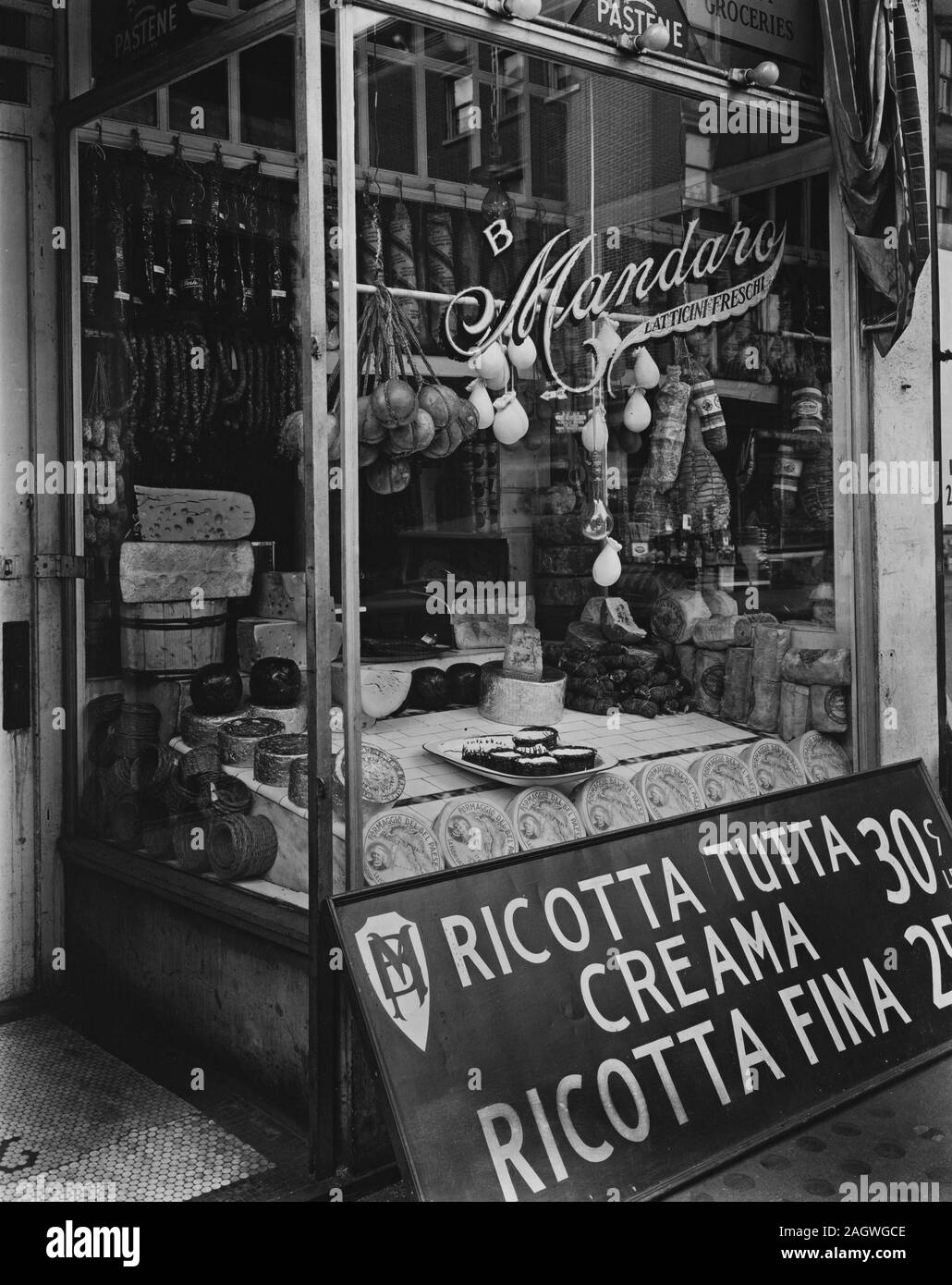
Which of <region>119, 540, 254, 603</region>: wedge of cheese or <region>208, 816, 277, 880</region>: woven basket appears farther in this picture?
<region>119, 540, 254, 603</region>: wedge of cheese

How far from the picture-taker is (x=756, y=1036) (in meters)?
3.60

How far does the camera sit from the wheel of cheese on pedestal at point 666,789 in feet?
14.3

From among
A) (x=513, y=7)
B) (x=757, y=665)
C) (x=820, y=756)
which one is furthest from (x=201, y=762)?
(x=513, y=7)

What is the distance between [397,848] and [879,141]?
3.19 meters

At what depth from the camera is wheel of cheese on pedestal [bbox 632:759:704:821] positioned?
4.36 m

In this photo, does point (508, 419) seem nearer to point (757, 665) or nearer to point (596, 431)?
point (596, 431)

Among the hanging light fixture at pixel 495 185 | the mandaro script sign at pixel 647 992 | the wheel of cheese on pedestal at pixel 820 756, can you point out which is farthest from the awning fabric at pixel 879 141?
the mandaro script sign at pixel 647 992

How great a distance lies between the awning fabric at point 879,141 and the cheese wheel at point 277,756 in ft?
9.10

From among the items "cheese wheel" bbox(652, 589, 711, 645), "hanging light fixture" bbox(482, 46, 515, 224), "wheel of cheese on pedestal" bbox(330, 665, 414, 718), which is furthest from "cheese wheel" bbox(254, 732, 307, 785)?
"hanging light fixture" bbox(482, 46, 515, 224)

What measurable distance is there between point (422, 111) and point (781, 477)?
6.96 feet

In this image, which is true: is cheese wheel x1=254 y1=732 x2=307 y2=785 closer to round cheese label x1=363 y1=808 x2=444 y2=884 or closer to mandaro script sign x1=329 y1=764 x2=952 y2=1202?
round cheese label x1=363 y1=808 x2=444 y2=884

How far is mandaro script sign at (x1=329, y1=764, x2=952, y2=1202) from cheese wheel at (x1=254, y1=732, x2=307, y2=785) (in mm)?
867
